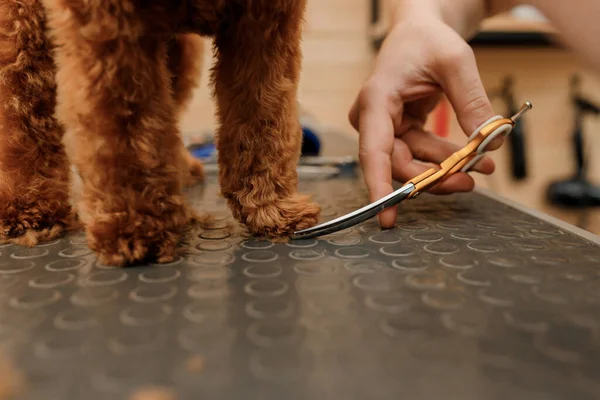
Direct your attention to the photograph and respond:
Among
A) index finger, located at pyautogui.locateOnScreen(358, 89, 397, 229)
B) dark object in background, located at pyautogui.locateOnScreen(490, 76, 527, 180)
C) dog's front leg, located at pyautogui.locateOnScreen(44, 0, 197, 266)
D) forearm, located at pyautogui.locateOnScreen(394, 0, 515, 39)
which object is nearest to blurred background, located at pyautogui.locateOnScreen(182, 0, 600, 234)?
dark object in background, located at pyautogui.locateOnScreen(490, 76, 527, 180)

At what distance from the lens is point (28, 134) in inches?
21.4

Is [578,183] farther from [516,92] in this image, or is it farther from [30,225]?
[30,225]

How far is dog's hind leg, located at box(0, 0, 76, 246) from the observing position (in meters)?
0.52

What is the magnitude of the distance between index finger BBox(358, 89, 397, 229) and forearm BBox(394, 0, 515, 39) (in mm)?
159

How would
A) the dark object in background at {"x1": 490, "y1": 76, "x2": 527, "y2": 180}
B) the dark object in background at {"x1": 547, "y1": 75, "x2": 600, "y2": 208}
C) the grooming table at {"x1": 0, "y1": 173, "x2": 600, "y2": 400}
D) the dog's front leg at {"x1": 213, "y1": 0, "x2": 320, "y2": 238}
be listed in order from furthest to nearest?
the dark object in background at {"x1": 490, "y1": 76, "x2": 527, "y2": 180} → the dark object in background at {"x1": 547, "y1": 75, "x2": 600, "y2": 208} → the dog's front leg at {"x1": 213, "y1": 0, "x2": 320, "y2": 238} → the grooming table at {"x1": 0, "y1": 173, "x2": 600, "y2": 400}

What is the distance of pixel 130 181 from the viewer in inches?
17.7

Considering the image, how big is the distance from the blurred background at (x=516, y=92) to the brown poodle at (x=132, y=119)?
47.0 inches

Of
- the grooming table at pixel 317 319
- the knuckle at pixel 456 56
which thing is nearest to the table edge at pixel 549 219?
the grooming table at pixel 317 319

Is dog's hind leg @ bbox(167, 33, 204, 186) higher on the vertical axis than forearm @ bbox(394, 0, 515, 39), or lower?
lower

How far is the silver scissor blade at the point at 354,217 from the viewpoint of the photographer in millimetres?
535

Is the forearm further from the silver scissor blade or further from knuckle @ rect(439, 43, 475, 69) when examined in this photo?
the silver scissor blade

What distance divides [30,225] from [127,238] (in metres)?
0.18

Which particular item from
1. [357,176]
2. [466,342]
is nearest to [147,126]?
[466,342]

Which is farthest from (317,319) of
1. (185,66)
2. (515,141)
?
(515,141)
